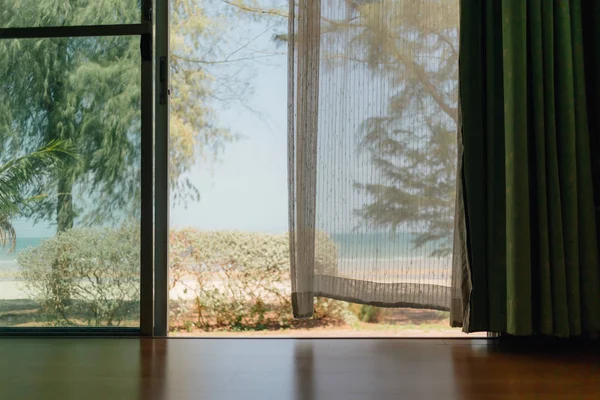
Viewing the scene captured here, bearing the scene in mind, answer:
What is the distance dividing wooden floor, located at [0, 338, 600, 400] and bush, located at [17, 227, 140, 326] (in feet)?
0.52

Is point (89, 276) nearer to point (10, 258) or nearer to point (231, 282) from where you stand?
point (10, 258)

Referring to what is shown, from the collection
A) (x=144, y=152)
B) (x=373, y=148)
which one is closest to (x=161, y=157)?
(x=144, y=152)

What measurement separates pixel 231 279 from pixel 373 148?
1.45m

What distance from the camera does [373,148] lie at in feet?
8.59

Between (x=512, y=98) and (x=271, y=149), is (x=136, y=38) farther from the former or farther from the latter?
(x=512, y=98)

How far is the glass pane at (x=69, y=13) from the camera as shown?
8.95ft

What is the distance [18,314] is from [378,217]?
6.04 ft

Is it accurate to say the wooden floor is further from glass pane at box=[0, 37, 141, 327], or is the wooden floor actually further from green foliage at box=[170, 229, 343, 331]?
green foliage at box=[170, 229, 343, 331]

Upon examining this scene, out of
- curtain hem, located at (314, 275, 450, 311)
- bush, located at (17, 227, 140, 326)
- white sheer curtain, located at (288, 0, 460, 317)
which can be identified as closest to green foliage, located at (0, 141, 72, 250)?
bush, located at (17, 227, 140, 326)

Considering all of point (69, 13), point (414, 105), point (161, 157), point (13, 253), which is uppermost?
point (69, 13)

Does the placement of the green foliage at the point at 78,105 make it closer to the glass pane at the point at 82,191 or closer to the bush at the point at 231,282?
the glass pane at the point at 82,191

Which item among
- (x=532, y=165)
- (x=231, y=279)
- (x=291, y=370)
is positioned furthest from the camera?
(x=231, y=279)

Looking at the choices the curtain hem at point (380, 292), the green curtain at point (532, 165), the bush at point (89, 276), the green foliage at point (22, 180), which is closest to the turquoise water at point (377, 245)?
the curtain hem at point (380, 292)

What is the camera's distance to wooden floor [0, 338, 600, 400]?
5.94ft
